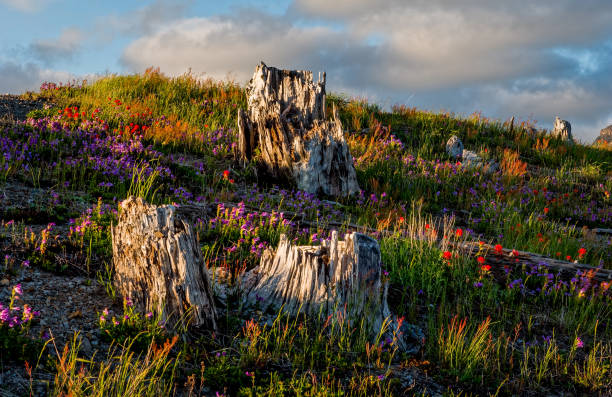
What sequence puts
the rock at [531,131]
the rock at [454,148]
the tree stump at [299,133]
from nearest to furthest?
the tree stump at [299,133], the rock at [454,148], the rock at [531,131]

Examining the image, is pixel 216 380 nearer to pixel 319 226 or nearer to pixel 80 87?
pixel 319 226

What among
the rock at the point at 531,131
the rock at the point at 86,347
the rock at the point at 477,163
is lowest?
the rock at the point at 86,347

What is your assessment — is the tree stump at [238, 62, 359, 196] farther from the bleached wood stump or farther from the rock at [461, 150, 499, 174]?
the rock at [461, 150, 499, 174]

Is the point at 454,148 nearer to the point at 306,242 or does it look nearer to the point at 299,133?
the point at 299,133

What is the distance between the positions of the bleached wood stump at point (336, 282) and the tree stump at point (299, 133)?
4.72 metres

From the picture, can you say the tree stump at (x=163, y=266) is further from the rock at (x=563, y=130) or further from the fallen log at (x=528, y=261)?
the rock at (x=563, y=130)

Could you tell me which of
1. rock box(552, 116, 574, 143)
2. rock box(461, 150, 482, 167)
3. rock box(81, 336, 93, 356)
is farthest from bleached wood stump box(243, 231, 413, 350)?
rock box(552, 116, 574, 143)

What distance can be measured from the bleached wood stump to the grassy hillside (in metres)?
0.16

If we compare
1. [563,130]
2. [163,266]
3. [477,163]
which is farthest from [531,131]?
[163,266]

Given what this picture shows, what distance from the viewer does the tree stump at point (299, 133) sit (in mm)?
9016

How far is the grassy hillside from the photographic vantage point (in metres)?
3.54

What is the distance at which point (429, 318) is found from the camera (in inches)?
187

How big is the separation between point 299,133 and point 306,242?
3.51m

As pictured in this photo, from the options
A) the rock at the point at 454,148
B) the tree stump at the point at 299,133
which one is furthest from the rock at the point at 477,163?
the tree stump at the point at 299,133
